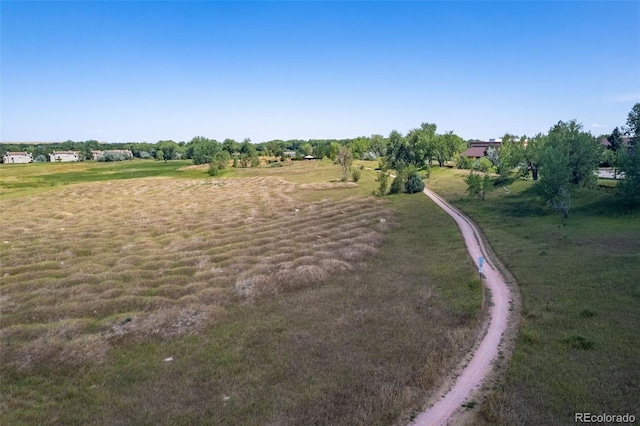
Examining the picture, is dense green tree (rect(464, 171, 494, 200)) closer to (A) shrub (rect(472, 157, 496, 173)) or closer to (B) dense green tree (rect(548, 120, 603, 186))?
(B) dense green tree (rect(548, 120, 603, 186))

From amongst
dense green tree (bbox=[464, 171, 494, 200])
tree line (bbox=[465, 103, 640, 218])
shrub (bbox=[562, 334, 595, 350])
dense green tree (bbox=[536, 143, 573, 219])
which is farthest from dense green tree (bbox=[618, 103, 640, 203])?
shrub (bbox=[562, 334, 595, 350])

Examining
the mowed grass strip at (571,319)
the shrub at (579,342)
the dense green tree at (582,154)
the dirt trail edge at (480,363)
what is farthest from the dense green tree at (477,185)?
the shrub at (579,342)

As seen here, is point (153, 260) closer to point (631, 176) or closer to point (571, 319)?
point (571, 319)

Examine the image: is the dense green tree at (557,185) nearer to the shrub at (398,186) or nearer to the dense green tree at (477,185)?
the dense green tree at (477,185)

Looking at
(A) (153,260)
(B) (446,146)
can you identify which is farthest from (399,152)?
(A) (153,260)

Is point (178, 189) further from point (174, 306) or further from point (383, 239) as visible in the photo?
point (174, 306)

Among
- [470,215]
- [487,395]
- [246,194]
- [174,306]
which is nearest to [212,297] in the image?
[174,306]
